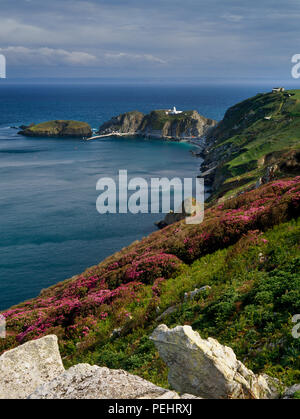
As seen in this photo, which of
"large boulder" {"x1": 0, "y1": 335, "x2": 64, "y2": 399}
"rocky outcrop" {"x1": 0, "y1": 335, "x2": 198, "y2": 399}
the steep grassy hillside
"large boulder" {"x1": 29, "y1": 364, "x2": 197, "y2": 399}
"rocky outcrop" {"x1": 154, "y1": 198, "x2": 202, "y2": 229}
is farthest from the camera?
the steep grassy hillside

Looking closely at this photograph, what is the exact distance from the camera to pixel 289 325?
954 centimetres

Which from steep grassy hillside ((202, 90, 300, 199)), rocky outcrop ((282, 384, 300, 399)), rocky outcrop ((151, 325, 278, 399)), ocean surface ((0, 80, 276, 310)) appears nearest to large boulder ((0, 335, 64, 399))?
rocky outcrop ((151, 325, 278, 399))

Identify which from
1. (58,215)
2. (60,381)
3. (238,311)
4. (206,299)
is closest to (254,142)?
(58,215)

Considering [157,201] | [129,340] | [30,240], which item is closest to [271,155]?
[157,201]

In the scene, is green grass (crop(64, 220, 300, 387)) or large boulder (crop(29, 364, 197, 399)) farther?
green grass (crop(64, 220, 300, 387))

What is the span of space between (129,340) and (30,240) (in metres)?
57.0

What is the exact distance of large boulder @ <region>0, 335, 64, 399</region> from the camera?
884cm

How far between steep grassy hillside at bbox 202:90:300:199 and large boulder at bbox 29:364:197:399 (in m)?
31.8

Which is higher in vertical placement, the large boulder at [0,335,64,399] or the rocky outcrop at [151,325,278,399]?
the rocky outcrop at [151,325,278,399]

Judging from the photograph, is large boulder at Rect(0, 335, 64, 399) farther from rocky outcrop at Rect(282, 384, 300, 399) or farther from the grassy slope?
rocky outcrop at Rect(282, 384, 300, 399)

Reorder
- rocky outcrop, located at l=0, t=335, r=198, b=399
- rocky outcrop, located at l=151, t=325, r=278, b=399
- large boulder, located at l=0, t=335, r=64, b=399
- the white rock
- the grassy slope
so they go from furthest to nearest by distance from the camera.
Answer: the white rock < the grassy slope < large boulder, located at l=0, t=335, r=64, b=399 < rocky outcrop, located at l=151, t=325, r=278, b=399 < rocky outcrop, located at l=0, t=335, r=198, b=399

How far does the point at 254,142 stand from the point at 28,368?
12304 centimetres

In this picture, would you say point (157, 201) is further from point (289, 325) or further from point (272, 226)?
point (289, 325)

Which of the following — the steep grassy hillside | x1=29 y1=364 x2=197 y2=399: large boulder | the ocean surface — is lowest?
the ocean surface
